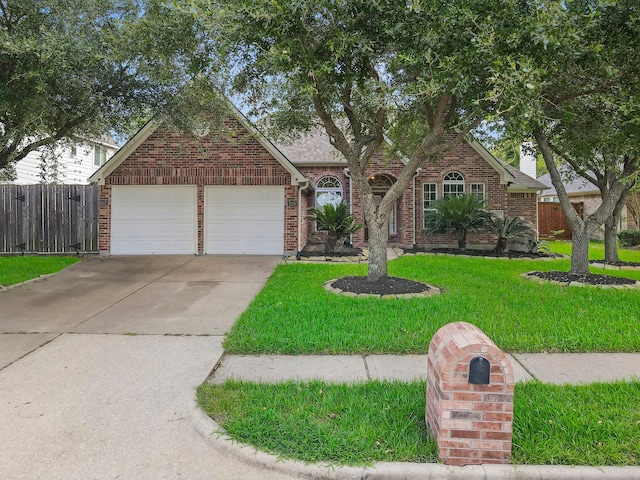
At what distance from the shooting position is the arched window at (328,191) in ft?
48.5

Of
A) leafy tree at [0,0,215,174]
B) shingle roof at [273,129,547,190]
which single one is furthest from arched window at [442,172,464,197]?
leafy tree at [0,0,215,174]

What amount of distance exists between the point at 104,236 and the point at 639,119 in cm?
1279

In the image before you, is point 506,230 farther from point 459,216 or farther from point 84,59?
point 84,59

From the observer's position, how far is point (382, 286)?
280 inches

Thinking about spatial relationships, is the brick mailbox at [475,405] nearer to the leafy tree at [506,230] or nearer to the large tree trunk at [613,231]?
the large tree trunk at [613,231]

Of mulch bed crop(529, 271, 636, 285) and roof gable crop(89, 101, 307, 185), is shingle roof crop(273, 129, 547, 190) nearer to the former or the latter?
roof gable crop(89, 101, 307, 185)

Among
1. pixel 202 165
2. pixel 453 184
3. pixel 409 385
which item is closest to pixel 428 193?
pixel 453 184

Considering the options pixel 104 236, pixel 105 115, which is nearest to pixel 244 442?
pixel 105 115

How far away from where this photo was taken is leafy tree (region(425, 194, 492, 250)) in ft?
41.9

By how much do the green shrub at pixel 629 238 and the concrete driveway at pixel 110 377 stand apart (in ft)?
55.9

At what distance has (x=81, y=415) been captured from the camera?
→ 3.09 meters

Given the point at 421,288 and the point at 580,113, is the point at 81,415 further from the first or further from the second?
the point at 580,113

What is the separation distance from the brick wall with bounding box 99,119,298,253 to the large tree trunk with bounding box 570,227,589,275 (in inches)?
277

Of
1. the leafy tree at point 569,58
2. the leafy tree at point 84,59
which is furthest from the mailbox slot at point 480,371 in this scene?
the leafy tree at point 84,59
